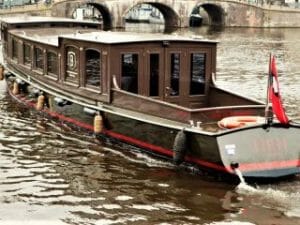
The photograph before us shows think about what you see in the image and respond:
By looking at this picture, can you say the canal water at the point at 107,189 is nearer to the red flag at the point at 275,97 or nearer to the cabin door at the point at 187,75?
the red flag at the point at 275,97

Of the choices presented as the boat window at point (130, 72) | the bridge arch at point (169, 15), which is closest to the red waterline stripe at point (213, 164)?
the boat window at point (130, 72)

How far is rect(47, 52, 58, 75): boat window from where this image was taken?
57.1 ft

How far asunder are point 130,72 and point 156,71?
61cm

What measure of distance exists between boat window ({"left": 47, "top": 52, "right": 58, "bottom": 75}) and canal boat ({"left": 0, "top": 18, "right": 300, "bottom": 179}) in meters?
0.03

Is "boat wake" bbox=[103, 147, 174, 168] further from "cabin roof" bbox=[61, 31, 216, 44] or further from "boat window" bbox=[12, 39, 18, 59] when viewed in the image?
"boat window" bbox=[12, 39, 18, 59]

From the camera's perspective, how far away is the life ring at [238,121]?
12281 millimetres

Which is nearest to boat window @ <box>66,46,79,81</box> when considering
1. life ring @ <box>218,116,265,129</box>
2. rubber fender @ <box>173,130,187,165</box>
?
rubber fender @ <box>173,130,187,165</box>

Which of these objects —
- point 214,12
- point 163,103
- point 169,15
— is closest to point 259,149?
point 163,103

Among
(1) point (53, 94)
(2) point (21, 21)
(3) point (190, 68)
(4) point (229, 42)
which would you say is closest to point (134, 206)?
(3) point (190, 68)

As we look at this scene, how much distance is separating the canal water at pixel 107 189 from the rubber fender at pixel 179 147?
435mm

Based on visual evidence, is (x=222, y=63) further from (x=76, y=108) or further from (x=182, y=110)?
(x=182, y=110)

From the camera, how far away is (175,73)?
14.9 m

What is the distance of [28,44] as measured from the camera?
19.5 metres

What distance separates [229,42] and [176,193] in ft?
114
